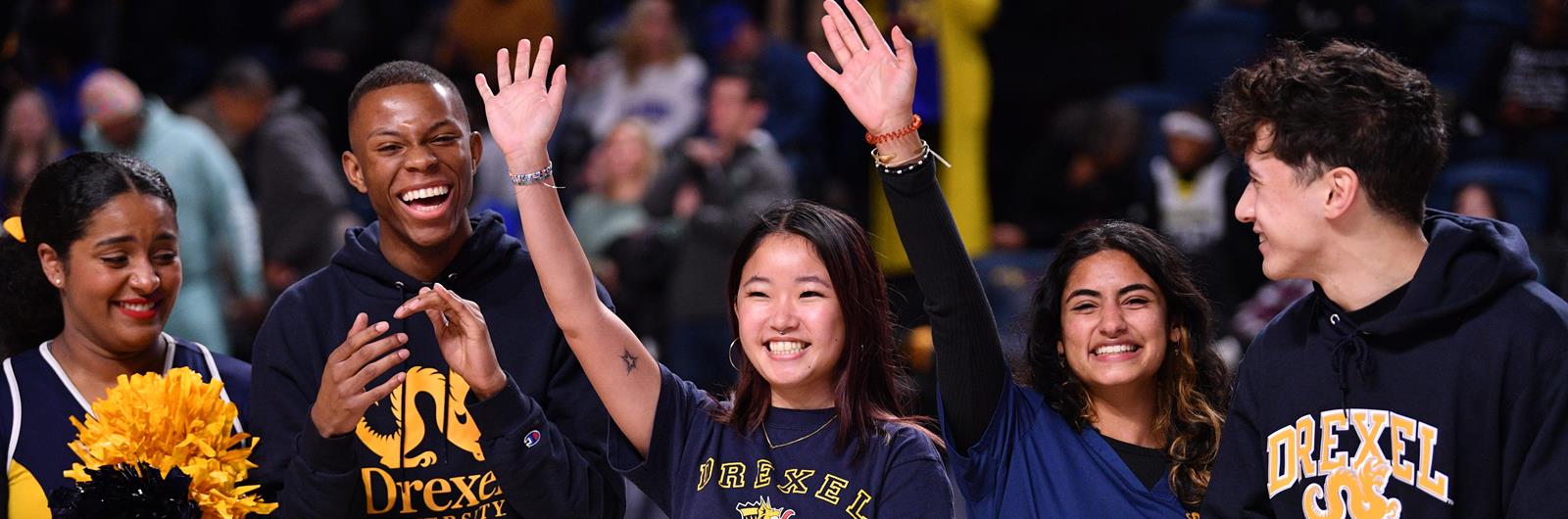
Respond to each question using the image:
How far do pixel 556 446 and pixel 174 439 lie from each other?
748mm

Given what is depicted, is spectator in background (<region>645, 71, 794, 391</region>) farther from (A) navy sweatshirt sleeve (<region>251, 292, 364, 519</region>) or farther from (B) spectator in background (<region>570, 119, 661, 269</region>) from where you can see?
(A) navy sweatshirt sleeve (<region>251, 292, 364, 519</region>)

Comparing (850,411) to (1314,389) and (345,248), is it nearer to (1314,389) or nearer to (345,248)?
(1314,389)

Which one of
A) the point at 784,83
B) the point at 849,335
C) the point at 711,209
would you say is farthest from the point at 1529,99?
the point at 849,335

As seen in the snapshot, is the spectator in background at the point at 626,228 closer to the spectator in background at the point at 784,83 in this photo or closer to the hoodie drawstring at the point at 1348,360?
the spectator in background at the point at 784,83

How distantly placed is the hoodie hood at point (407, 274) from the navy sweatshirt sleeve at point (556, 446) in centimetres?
23

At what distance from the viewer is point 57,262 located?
3.62 metres

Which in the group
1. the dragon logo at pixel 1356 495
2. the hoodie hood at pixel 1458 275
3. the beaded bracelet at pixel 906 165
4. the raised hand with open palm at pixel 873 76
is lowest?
the dragon logo at pixel 1356 495

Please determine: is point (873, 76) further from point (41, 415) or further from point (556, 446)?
point (41, 415)

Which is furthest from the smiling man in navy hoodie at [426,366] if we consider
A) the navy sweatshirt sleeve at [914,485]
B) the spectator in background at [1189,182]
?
the spectator in background at [1189,182]

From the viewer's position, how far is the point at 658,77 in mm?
8922

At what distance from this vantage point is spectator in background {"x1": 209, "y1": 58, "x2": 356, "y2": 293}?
817cm

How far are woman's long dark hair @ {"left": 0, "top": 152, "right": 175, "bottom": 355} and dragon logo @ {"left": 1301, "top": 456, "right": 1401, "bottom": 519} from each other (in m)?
2.41

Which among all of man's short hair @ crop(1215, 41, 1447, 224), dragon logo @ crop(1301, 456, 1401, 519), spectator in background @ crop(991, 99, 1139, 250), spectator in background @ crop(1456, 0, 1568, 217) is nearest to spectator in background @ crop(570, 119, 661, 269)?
spectator in background @ crop(991, 99, 1139, 250)

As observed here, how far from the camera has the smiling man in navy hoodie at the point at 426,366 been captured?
3281 millimetres
